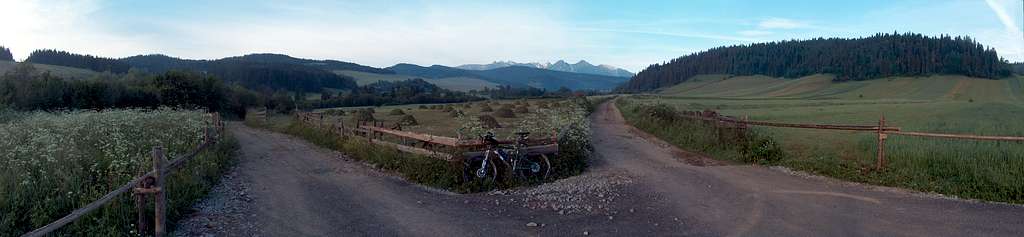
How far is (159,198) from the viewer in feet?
23.3

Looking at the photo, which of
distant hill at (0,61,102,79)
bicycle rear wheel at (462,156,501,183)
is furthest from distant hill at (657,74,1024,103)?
distant hill at (0,61,102,79)

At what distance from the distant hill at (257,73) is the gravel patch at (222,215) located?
81588 mm

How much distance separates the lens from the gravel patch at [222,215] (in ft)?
25.3

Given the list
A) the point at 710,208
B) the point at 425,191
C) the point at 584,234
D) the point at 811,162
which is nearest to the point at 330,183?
the point at 425,191

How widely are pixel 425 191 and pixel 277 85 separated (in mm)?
94088

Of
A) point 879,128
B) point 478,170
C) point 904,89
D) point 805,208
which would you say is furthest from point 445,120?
point 904,89

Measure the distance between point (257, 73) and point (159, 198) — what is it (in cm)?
9756

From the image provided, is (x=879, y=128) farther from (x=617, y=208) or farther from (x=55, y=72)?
(x=55, y=72)

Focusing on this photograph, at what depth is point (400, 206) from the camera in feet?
31.7

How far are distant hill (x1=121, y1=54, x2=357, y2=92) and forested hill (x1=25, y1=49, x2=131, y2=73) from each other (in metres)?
7.95

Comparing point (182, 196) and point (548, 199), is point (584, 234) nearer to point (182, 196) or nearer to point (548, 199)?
point (548, 199)

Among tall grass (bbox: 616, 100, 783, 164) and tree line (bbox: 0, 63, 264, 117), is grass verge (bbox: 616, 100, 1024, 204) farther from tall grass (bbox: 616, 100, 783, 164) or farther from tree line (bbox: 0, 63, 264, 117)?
tree line (bbox: 0, 63, 264, 117)

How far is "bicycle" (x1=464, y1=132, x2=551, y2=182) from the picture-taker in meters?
11.8

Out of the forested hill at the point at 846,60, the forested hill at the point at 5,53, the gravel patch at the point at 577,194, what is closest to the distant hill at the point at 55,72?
the forested hill at the point at 5,53
